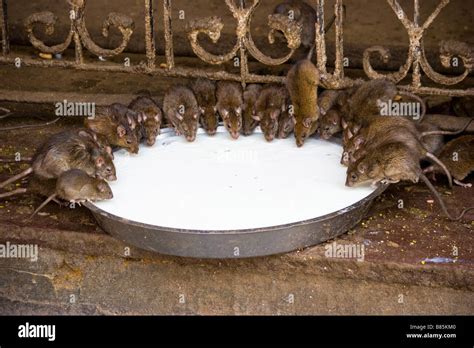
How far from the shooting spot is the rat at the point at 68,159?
5031mm

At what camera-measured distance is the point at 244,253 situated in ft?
14.7

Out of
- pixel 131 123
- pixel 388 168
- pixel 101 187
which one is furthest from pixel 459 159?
pixel 101 187

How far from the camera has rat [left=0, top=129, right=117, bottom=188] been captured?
5.03 meters

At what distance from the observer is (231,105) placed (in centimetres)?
568

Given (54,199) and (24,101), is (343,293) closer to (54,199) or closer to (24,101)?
(54,199)

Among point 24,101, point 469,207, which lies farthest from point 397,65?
point 24,101

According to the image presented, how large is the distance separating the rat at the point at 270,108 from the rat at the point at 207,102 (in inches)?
9.3

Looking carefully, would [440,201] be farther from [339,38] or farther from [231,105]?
[231,105]

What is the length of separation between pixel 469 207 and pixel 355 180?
0.64 meters

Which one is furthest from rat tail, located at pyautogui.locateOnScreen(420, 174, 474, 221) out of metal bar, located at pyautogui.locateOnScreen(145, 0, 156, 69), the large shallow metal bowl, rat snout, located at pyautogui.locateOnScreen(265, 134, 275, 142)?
metal bar, located at pyautogui.locateOnScreen(145, 0, 156, 69)

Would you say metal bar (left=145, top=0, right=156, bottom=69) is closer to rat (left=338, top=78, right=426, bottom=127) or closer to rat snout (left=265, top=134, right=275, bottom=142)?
rat snout (left=265, top=134, right=275, bottom=142)

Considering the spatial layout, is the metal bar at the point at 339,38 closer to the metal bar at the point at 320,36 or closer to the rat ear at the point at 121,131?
the metal bar at the point at 320,36

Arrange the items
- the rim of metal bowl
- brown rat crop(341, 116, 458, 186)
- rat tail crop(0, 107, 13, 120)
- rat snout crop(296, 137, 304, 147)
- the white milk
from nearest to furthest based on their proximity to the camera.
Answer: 1. the rim of metal bowl
2. the white milk
3. brown rat crop(341, 116, 458, 186)
4. rat snout crop(296, 137, 304, 147)
5. rat tail crop(0, 107, 13, 120)

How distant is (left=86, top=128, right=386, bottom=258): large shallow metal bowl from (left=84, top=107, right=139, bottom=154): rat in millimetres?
761
